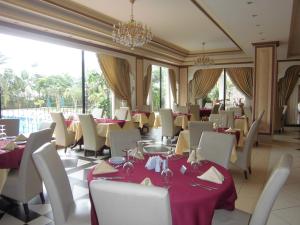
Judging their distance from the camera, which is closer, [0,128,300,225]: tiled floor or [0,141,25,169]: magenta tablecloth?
[0,141,25,169]: magenta tablecloth

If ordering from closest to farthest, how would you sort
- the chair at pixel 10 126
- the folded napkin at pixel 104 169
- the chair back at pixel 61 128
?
1. the folded napkin at pixel 104 169
2. the chair at pixel 10 126
3. the chair back at pixel 61 128

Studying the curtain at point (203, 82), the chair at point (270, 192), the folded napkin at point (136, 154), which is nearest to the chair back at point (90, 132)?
the folded napkin at point (136, 154)

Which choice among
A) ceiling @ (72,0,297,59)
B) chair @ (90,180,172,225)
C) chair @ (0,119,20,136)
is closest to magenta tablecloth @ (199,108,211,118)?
ceiling @ (72,0,297,59)

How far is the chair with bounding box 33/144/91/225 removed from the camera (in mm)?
1968

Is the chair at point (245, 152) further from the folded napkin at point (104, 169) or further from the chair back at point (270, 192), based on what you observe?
the folded napkin at point (104, 169)

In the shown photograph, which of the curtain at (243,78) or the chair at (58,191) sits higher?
the curtain at (243,78)

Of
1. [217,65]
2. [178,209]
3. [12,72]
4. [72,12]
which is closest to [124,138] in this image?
[178,209]

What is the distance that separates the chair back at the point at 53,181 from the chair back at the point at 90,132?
11.3 ft

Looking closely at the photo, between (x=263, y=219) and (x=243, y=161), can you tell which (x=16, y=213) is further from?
(x=243, y=161)

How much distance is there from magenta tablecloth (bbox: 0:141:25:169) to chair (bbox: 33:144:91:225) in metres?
0.99

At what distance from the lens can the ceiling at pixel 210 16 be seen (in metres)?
4.60

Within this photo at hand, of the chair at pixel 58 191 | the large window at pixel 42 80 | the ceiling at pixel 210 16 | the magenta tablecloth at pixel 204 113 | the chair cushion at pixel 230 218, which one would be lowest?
the chair cushion at pixel 230 218

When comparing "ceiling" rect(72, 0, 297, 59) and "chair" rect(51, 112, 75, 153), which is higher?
"ceiling" rect(72, 0, 297, 59)

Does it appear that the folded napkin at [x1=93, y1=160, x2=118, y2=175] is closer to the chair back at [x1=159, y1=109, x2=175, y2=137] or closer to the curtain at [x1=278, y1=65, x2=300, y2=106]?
the chair back at [x1=159, y1=109, x2=175, y2=137]
